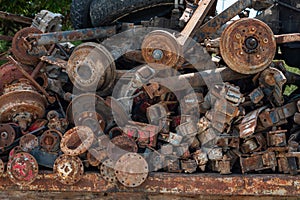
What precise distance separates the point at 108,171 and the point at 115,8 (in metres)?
1.45

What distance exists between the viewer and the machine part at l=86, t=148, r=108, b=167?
3.38m

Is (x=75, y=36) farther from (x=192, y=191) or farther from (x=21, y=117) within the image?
(x=192, y=191)

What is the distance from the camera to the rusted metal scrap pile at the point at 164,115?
3.38 meters

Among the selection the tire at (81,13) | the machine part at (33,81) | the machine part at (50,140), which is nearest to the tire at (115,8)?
the tire at (81,13)

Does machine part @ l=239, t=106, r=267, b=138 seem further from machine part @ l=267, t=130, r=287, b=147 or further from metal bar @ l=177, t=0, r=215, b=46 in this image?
metal bar @ l=177, t=0, r=215, b=46

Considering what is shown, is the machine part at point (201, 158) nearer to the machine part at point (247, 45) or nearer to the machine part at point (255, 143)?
the machine part at point (255, 143)

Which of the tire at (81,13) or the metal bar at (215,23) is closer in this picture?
the metal bar at (215,23)

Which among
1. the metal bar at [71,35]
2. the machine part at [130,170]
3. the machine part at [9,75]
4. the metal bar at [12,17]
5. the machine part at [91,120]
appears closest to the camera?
the machine part at [130,170]

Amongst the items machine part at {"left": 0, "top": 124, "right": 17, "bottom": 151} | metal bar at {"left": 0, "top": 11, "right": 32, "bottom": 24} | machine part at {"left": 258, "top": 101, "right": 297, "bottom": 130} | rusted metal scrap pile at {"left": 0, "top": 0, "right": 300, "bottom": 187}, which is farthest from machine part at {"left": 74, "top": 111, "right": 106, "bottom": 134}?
metal bar at {"left": 0, "top": 11, "right": 32, "bottom": 24}

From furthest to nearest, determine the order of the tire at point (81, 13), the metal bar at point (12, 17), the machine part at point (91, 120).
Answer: the metal bar at point (12, 17), the tire at point (81, 13), the machine part at point (91, 120)

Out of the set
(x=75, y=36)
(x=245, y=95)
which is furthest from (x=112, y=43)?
(x=245, y=95)

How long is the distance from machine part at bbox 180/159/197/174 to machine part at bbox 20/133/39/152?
1.13 m

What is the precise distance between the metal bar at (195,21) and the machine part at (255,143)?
900 millimetres

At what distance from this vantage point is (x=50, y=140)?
3545 millimetres
